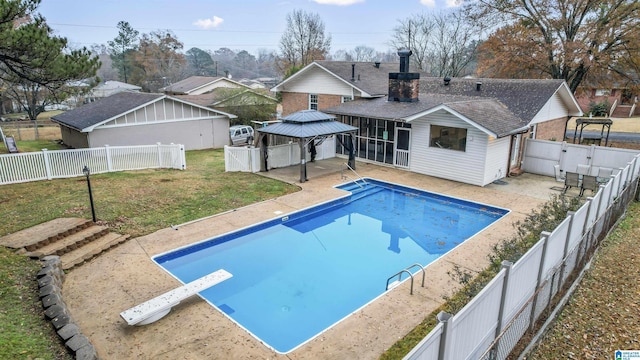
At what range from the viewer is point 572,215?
7445 millimetres

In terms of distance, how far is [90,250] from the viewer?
9750mm

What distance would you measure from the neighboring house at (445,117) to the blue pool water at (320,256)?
267 cm

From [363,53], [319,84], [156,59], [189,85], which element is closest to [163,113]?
[319,84]

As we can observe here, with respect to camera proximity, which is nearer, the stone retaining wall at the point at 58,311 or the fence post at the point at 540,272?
the stone retaining wall at the point at 58,311

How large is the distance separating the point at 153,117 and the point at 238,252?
14711 mm

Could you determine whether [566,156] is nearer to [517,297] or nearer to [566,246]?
[566,246]

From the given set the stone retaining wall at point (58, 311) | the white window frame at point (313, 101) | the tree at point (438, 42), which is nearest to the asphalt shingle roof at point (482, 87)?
the white window frame at point (313, 101)

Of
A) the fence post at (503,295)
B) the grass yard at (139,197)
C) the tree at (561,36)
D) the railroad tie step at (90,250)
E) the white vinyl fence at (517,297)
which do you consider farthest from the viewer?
the tree at (561,36)

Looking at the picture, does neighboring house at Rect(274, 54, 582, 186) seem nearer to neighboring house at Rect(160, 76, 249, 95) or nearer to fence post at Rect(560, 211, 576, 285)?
fence post at Rect(560, 211, 576, 285)

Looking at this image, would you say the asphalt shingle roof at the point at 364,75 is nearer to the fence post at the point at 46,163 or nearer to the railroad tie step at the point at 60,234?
the fence post at the point at 46,163

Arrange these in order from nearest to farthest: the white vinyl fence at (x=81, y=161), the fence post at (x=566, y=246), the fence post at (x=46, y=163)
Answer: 1. the fence post at (x=566, y=246)
2. the white vinyl fence at (x=81, y=161)
3. the fence post at (x=46, y=163)

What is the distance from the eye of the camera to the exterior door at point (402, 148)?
1864 centimetres

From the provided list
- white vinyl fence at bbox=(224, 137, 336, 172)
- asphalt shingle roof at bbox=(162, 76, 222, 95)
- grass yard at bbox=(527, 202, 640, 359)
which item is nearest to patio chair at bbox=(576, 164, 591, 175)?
grass yard at bbox=(527, 202, 640, 359)

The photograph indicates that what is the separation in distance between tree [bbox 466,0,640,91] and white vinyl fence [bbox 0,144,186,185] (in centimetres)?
2338
